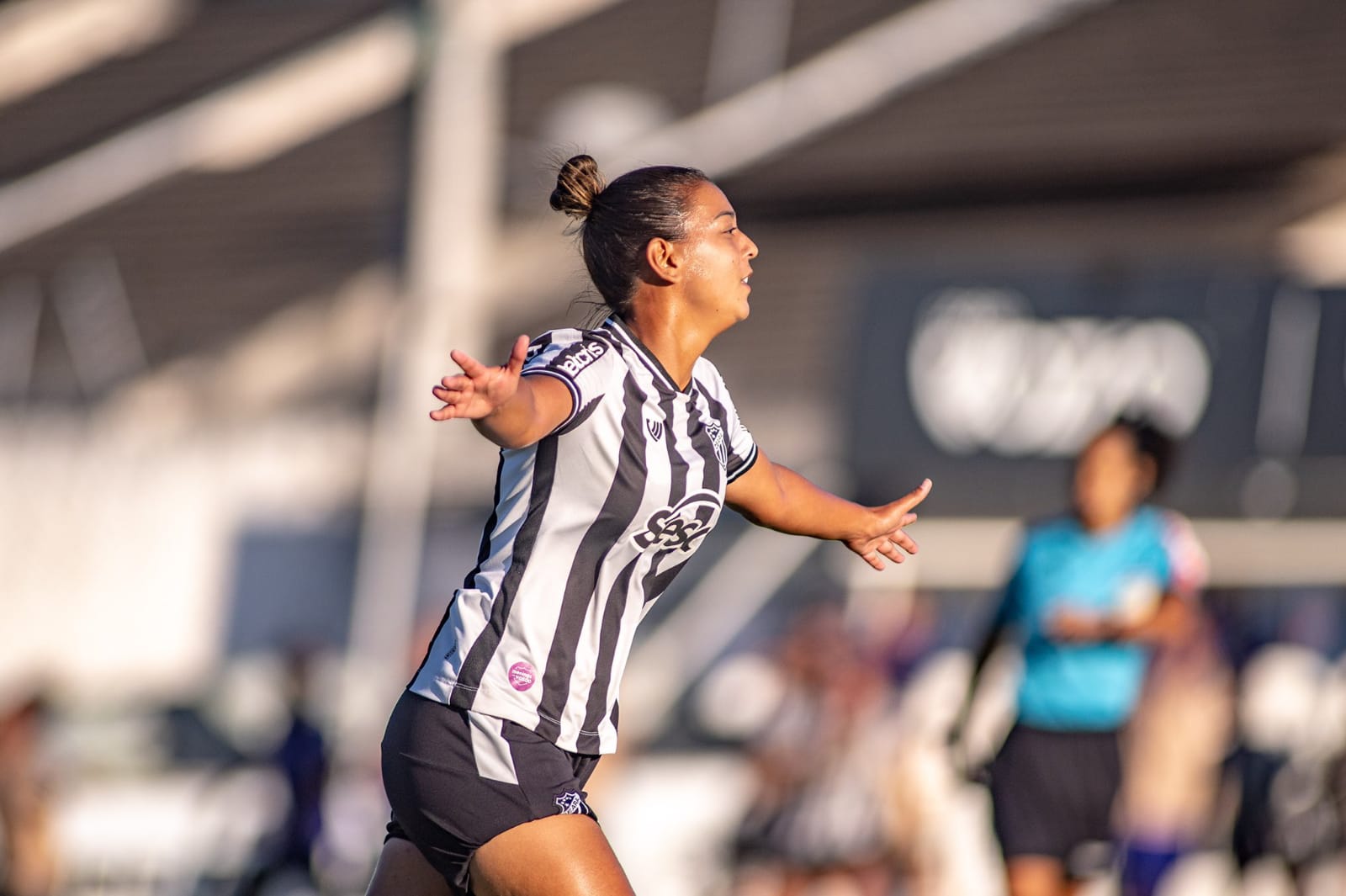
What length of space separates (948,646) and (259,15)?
1166cm

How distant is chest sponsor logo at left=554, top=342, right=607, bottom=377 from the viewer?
3523 mm

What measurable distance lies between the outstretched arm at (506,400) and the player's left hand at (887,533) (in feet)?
3.71

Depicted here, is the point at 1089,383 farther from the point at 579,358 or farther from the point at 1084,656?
the point at 579,358

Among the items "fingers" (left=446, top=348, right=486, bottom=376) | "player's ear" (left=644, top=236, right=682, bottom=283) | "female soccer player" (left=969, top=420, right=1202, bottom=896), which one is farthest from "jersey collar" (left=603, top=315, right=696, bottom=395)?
"female soccer player" (left=969, top=420, right=1202, bottom=896)

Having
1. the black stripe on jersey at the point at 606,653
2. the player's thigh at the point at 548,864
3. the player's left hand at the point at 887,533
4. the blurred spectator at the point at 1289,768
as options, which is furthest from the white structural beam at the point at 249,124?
the player's thigh at the point at 548,864

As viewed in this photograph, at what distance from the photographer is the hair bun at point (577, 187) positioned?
375 centimetres

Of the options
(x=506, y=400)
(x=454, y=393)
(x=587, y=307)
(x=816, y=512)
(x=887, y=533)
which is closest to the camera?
(x=454, y=393)

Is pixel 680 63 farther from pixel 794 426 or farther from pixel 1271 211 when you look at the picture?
pixel 1271 211

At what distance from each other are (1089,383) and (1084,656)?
5.39 m

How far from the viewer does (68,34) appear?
65.2ft

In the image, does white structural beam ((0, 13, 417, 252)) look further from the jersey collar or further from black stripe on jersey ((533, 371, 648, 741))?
black stripe on jersey ((533, 371, 648, 741))

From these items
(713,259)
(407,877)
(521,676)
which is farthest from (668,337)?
(407,877)

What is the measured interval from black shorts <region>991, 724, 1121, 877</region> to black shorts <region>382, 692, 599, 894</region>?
3.15 meters

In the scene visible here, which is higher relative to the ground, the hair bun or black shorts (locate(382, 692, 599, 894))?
the hair bun
